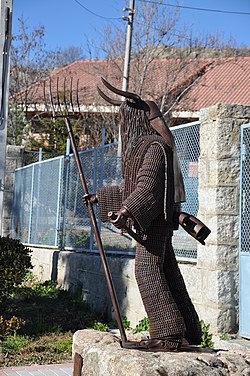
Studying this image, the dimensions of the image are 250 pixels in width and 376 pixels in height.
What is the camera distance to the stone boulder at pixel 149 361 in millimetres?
4414

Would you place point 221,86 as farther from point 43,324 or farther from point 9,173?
point 43,324

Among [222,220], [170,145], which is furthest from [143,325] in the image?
[170,145]

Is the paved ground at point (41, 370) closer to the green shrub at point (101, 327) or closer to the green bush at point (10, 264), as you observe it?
the green shrub at point (101, 327)

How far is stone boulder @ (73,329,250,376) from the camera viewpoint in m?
4.41

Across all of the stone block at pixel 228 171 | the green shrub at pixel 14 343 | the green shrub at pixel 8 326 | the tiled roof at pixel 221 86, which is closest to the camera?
the stone block at pixel 228 171

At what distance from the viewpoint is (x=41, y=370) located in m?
7.40

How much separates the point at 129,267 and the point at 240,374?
480 cm

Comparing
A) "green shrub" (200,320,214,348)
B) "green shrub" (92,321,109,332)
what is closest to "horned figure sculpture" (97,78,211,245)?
"green shrub" (200,320,214,348)

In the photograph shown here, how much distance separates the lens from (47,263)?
1328 centimetres

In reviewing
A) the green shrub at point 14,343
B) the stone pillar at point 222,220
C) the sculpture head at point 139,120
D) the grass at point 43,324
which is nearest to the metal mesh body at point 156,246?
the sculpture head at point 139,120

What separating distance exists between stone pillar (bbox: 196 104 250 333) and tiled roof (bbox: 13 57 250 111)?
581 inches

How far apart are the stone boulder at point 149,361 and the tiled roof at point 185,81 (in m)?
17.2

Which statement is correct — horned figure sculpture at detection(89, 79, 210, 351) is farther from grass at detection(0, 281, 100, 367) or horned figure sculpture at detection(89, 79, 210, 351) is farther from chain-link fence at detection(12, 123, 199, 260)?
grass at detection(0, 281, 100, 367)

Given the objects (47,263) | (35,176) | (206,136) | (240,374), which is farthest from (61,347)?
(35,176)
